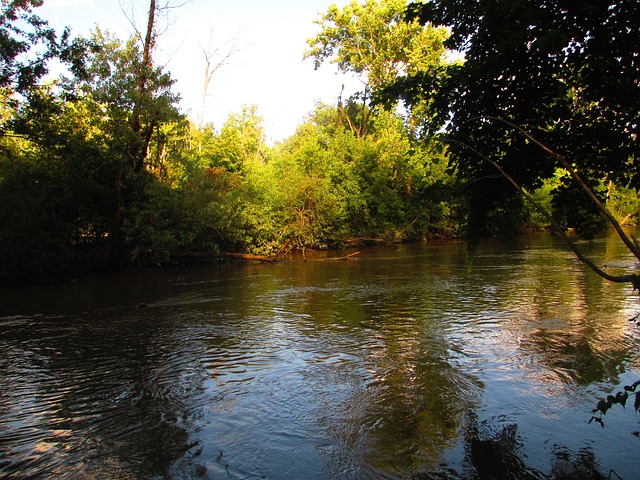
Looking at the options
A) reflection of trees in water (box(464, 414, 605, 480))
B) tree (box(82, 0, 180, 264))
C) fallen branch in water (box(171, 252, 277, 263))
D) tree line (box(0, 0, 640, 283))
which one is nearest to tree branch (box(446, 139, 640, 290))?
tree line (box(0, 0, 640, 283))

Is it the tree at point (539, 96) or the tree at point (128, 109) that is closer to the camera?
the tree at point (539, 96)

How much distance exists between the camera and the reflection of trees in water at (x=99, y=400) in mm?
→ 5277

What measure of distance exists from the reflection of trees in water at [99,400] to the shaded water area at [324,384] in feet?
0.10

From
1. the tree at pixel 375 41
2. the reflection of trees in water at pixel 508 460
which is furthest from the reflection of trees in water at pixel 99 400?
the tree at pixel 375 41

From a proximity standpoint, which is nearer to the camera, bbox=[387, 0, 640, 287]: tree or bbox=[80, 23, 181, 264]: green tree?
bbox=[387, 0, 640, 287]: tree

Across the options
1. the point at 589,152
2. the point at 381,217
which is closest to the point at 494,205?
the point at 589,152

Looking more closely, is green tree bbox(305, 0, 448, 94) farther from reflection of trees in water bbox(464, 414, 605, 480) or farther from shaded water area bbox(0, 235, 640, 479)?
reflection of trees in water bbox(464, 414, 605, 480)

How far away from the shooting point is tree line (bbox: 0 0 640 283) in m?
5.23

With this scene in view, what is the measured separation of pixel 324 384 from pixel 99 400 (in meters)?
3.18

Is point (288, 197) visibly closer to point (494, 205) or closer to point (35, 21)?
point (35, 21)

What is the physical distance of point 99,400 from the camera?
699 cm

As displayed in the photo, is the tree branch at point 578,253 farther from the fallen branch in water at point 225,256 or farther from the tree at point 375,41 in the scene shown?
the tree at point 375,41

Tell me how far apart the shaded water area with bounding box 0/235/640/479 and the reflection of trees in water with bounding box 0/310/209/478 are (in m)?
0.03

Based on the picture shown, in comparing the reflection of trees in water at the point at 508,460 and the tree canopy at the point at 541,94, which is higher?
the tree canopy at the point at 541,94
